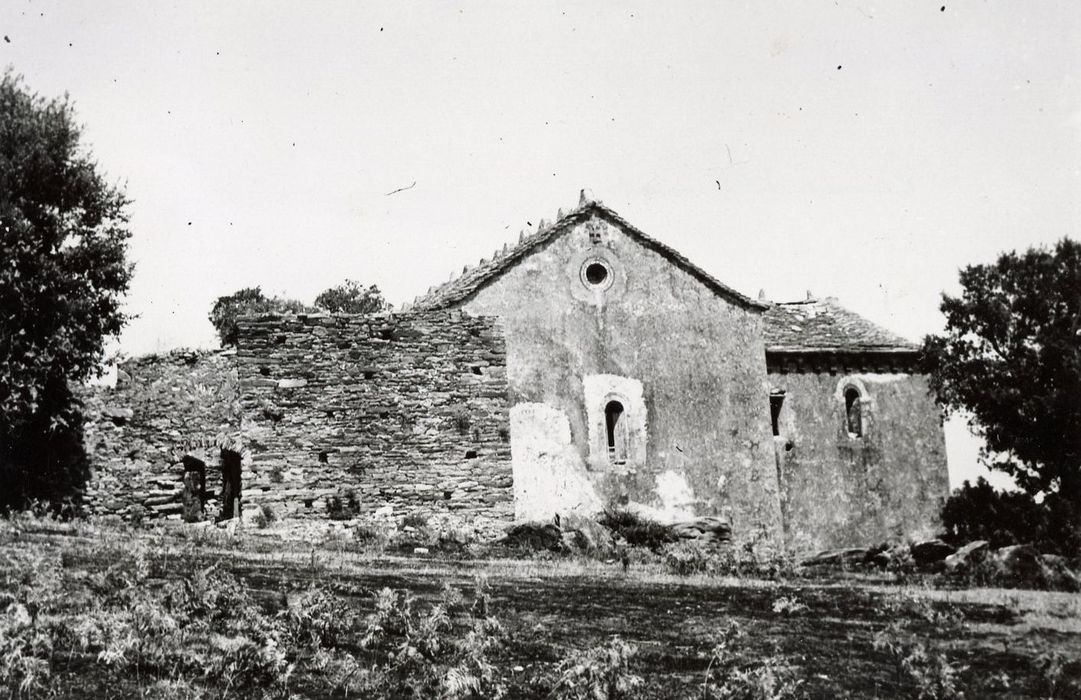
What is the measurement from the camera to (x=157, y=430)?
18.5m

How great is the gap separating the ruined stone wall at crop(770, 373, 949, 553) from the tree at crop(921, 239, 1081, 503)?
40.7 inches

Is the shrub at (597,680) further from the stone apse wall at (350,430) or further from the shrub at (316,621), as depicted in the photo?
the stone apse wall at (350,430)

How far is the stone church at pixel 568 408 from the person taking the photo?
55.0ft

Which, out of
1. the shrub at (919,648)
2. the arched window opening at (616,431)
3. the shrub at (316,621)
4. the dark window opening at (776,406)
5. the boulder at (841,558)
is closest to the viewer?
the shrub at (919,648)

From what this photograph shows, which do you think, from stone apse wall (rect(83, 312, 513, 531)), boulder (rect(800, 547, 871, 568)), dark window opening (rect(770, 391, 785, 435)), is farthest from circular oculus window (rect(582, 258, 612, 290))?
boulder (rect(800, 547, 871, 568))

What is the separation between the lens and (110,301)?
19.4 m

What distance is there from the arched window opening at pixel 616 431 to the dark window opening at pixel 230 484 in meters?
7.39

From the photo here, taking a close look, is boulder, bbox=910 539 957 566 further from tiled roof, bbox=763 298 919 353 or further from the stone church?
tiled roof, bbox=763 298 919 353

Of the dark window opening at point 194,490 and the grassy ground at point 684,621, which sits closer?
the grassy ground at point 684,621

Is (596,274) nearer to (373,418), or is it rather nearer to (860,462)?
(373,418)

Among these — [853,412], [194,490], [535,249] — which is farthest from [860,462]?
[194,490]

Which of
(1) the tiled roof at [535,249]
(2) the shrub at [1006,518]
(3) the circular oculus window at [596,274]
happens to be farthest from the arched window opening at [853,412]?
(3) the circular oculus window at [596,274]

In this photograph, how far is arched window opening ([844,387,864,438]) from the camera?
23078 millimetres

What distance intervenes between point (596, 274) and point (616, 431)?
3.38 metres
